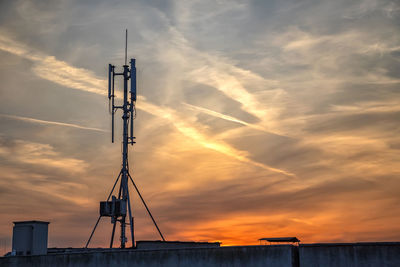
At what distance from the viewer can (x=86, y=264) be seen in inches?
1273

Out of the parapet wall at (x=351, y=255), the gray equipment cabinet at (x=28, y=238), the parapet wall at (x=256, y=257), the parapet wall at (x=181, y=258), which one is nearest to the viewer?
the parapet wall at (x=351, y=255)

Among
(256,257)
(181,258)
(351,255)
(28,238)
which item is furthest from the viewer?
(28,238)

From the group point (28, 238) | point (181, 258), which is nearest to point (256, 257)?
point (181, 258)

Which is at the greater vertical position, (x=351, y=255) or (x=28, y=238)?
(x=28, y=238)

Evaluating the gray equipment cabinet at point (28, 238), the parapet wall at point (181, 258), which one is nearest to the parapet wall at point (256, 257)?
the parapet wall at point (181, 258)

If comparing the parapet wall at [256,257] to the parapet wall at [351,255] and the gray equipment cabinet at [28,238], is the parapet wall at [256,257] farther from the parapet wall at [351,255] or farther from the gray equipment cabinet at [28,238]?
the gray equipment cabinet at [28,238]

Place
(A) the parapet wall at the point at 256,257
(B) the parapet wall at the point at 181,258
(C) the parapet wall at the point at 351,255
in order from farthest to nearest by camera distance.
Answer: (B) the parapet wall at the point at 181,258, (A) the parapet wall at the point at 256,257, (C) the parapet wall at the point at 351,255

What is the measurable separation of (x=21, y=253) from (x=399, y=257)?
2501 centimetres

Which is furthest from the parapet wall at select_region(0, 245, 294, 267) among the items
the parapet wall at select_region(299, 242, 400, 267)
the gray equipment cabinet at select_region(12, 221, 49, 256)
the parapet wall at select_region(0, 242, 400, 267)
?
the gray equipment cabinet at select_region(12, 221, 49, 256)

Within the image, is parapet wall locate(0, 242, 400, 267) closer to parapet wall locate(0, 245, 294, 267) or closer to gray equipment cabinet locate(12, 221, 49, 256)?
parapet wall locate(0, 245, 294, 267)

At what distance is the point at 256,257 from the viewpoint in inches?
1099

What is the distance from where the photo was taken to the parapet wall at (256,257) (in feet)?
85.1

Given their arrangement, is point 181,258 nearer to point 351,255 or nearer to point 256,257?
point 256,257

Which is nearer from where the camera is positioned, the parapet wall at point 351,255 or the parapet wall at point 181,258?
the parapet wall at point 351,255
